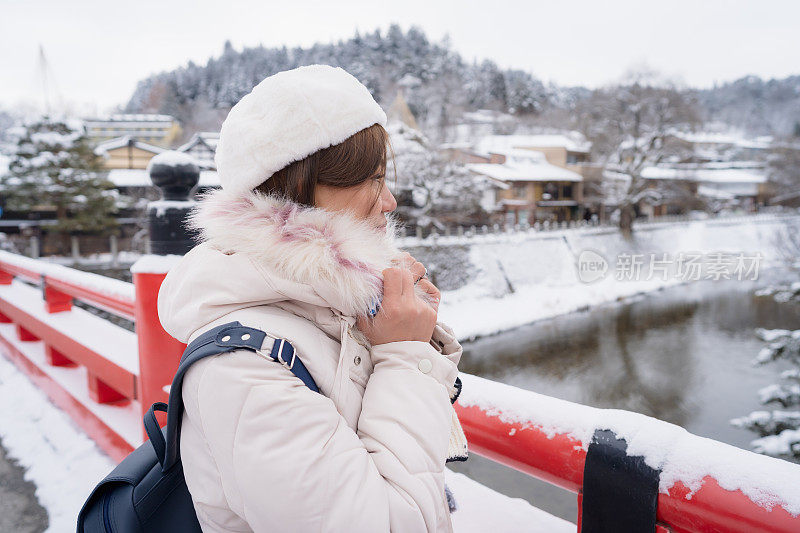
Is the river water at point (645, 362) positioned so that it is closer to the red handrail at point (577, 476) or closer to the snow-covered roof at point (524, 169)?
the red handrail at point (577, 476)

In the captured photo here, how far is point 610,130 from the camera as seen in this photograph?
1962 centimetres

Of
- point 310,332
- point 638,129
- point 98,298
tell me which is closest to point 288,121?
point 310,332

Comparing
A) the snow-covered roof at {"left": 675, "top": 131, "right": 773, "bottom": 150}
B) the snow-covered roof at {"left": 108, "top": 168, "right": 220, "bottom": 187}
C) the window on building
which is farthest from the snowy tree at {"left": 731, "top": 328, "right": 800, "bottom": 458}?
the snow-covered roof at {"left": 675, "top": 131, "right": 773, "bottom": 150}

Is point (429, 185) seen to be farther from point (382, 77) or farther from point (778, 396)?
point (778, 396)

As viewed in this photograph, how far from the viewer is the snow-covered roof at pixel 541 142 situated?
18.9m

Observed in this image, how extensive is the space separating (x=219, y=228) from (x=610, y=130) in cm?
2156

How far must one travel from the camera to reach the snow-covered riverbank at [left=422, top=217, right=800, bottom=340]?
Answer: 12.3 m

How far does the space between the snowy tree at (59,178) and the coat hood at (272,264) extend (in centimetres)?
1426

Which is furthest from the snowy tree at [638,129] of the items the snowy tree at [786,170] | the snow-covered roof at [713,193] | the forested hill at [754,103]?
the forested hill at [754,103]

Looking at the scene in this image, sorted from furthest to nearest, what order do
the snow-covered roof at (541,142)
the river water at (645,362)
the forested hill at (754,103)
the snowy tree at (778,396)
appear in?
the forested hill at (754,103), the snow-covered roof at (541,142), the river water at (645,362), the snowy tree at (778,396)

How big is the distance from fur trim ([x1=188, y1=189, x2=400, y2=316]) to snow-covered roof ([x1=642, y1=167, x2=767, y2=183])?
2047 cm

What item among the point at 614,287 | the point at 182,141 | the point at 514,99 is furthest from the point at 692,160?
the point at 182,141

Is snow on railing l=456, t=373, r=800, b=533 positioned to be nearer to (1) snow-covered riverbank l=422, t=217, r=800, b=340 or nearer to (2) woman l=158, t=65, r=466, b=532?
(2) woman l=158, t=65, r=466, b=532

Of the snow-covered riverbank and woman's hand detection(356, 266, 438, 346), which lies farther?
the snow-covered riverbank
